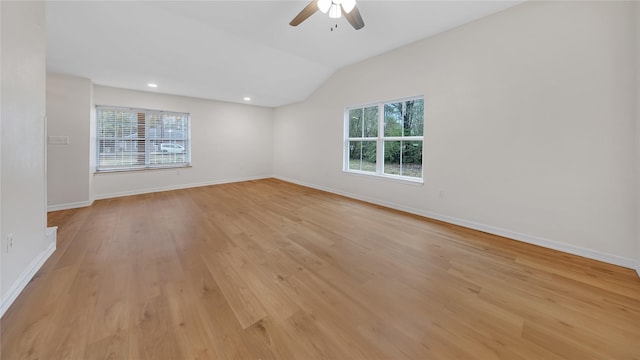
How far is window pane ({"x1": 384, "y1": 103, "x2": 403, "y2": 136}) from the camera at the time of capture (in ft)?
13.2

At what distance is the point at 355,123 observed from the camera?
4.89 m

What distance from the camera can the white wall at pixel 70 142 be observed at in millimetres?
3791

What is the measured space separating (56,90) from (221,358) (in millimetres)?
5345

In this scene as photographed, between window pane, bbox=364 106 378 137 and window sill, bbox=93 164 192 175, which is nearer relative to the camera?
window pane, bbox=364 106 378 137

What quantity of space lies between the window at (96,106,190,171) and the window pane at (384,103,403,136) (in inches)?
194

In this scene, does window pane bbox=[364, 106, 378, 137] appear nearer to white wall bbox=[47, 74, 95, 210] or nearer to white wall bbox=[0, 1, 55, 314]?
white wall bbox=[0, 1, 55, 314]

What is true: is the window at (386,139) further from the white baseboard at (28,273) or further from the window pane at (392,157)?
the white baseboard at (28,273)

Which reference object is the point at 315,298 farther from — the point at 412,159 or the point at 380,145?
the point at 380,145

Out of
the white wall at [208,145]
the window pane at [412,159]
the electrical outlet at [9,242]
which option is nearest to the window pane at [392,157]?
the window pane at [412,159]

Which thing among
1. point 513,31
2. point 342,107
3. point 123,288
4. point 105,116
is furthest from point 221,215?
point 513,31

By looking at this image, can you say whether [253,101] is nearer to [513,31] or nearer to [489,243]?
[513,31]

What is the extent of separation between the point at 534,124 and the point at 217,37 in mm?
4355

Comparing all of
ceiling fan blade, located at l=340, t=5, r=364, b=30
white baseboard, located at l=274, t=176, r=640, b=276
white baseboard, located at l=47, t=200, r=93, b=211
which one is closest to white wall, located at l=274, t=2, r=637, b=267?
white baseboard, located at l=274, t=176, r=640, b=276

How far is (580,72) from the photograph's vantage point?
2.28m
